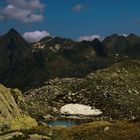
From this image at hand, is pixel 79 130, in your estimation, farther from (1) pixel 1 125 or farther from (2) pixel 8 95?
(2) pixel 8 95

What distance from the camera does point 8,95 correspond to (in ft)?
331

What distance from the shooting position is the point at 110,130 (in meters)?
41.2

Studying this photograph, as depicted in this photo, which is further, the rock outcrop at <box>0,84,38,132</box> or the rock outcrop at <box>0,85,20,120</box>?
the rock outcrop at <box>0,85,20,120</box>

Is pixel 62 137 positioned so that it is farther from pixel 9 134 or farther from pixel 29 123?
pixel 29 123

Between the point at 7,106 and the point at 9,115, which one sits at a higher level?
the point at 7,106

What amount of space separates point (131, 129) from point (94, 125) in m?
4.99

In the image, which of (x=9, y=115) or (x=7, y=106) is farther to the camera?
Answer: (x=7, y=106)

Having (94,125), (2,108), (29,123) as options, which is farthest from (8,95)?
(94,125)

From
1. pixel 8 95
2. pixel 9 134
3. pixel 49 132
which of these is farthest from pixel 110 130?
pixel 8 95

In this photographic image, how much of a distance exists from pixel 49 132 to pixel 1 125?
7.56 metres

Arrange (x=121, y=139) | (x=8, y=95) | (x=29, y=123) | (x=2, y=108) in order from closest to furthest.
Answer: (x=121, y=139) < (x=29, y=123) < (x=2, y=108) < (x=8, y=95)

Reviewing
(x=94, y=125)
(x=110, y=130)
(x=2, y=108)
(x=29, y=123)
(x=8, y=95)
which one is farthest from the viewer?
(x=8, y=95)

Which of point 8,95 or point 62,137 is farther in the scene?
point 8,95

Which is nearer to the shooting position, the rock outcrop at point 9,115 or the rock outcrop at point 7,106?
the rock outcrop at point 9,115
